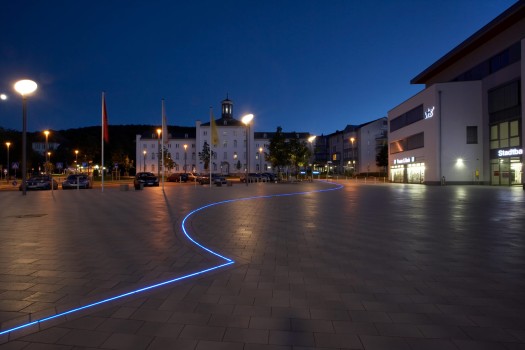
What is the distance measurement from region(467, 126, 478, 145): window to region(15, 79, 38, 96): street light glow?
4249cm

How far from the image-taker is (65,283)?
561 centimetres

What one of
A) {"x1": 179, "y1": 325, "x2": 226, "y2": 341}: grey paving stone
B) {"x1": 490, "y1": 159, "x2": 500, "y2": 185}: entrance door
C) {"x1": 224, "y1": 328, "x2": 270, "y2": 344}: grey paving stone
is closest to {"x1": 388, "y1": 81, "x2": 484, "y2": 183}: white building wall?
{"x1": 490, "y1": 159, "x2": 500, "y2": 185}: entrance door

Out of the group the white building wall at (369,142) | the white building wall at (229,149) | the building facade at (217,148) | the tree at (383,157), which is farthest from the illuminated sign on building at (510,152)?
the white building wall at (229,149)

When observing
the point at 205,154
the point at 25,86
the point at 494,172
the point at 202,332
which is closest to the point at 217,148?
the point at 205,154

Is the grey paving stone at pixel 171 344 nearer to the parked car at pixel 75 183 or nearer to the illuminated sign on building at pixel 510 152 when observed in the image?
the parked car at pixel 75 183

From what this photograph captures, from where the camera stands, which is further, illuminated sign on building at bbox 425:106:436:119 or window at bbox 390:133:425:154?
window at bbox 390:133:425:154

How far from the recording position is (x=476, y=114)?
141ft

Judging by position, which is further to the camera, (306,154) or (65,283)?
(306,154)

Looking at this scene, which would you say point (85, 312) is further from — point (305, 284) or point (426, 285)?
point (426, 285)

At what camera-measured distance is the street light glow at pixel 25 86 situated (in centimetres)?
1867

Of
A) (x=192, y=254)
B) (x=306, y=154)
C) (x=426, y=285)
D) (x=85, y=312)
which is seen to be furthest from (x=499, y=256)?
(x=306, y=154)

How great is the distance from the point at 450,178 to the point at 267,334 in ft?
149

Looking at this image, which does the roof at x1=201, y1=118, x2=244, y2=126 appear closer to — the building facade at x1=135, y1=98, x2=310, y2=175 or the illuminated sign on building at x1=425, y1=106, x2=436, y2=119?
Result: the building facade at x1=135, y1=98, x2=310, y2=175

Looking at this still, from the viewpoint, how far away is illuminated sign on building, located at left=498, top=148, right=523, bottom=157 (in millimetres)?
36062
